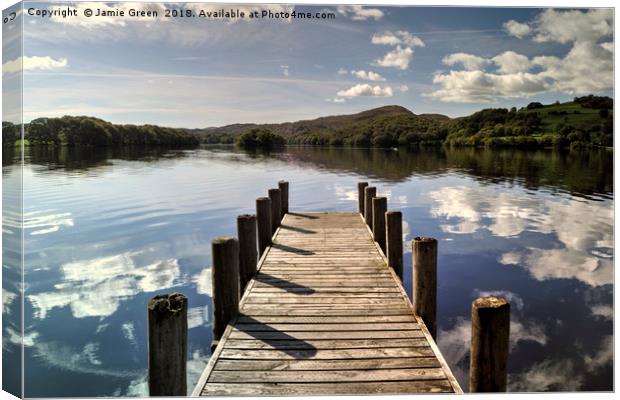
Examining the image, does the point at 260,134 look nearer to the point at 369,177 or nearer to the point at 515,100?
the point at 369,177

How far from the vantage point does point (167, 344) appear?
123 inches

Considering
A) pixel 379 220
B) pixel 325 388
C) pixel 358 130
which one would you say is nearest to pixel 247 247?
pixel 379 220

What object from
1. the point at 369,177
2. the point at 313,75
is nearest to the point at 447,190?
the point at 369,177

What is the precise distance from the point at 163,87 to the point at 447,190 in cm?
1876

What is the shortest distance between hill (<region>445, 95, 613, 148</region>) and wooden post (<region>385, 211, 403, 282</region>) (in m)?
3.07

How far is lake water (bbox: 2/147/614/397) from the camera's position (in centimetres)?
635

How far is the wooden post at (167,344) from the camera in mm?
3082

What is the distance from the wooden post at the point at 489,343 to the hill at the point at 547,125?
11.7ft

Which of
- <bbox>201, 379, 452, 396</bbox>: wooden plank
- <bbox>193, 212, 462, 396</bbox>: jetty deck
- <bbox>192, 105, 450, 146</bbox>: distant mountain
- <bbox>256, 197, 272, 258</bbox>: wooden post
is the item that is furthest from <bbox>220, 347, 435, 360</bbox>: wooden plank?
<bbox>192, 105, 450, 146</bbox>: distant mountain

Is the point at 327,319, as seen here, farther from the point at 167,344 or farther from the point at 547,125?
the point at 547,125

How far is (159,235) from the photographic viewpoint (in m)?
13.6

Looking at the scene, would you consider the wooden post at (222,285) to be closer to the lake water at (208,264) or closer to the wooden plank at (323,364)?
the wooden plank at (323,364)

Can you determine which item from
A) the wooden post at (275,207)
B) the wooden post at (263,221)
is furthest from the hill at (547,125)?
the wooden post at (275,207)

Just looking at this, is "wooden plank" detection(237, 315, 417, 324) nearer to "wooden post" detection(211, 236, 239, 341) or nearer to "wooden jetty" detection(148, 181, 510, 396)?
"wooden jetty" detection(148, 181, 510, 396)
